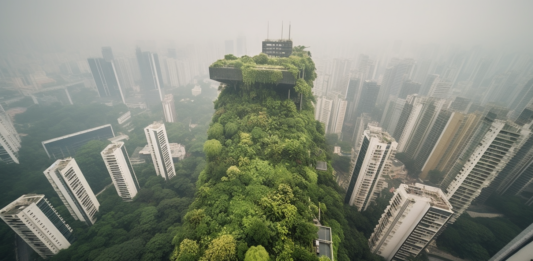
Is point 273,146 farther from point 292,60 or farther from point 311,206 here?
point 292,60

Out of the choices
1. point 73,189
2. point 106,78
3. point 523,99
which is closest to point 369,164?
point 73,189

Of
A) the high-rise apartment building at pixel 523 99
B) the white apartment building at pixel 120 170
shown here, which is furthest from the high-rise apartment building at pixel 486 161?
the high-rise apartment building at pixel 523 99

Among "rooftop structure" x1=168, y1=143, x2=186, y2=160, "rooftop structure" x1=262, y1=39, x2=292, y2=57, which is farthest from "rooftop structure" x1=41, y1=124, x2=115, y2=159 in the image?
"rooftop structure" x1=262, y1=39, x2=292, y2=57

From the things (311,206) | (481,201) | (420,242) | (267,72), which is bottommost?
(481,201)

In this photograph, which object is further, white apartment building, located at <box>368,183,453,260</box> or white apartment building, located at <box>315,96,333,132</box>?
white apartment building, located at <box>315,96,333,132</box>

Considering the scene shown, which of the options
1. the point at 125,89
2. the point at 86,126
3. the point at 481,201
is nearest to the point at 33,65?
the point at 125,89

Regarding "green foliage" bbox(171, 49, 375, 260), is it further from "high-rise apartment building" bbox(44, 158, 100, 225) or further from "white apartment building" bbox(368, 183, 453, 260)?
"high-rise apartment building" bbox(44, 158, 100, 225)

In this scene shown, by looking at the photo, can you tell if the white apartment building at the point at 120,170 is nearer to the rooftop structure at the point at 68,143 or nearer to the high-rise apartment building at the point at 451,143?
the rooftop structure at the point at 68,143
